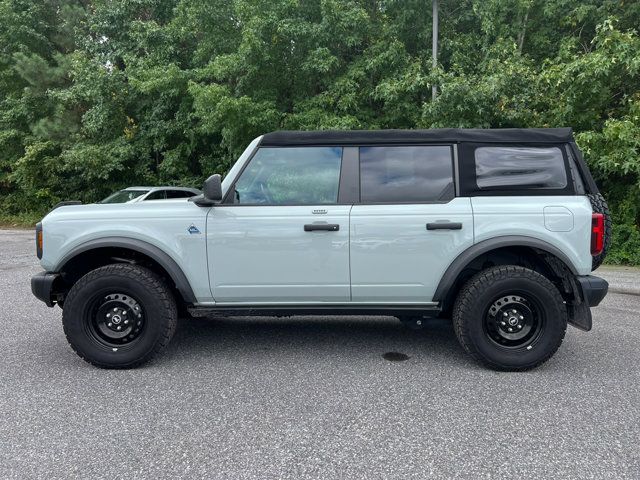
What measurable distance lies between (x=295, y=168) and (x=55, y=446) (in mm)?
2589

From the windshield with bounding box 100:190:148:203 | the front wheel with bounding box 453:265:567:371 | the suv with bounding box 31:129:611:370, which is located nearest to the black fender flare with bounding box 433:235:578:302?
the suv with bounding box 31:129:611:370

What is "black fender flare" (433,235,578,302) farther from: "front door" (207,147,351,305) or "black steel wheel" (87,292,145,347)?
"black steel wheel" (87,292,145,347)

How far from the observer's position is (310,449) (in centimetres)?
281

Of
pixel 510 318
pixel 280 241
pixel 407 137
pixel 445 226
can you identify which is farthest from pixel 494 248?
pixel 280 241

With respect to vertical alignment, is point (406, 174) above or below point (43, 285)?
above

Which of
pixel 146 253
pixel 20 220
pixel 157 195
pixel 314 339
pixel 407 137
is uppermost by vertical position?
pixel 407 137

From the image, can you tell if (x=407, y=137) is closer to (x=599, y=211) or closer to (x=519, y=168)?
(x=519, y=168)

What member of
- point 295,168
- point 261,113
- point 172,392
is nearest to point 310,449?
point 172,392

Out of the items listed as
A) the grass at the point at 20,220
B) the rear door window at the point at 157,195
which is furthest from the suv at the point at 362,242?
the grass at the point at 20,220

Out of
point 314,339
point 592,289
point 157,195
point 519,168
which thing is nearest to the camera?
point 592,289

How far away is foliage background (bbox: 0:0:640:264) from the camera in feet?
33.1

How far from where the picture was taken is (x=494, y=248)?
3.93 metres

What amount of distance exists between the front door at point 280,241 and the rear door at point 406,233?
0.16 metres

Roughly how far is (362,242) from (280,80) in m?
10.6
